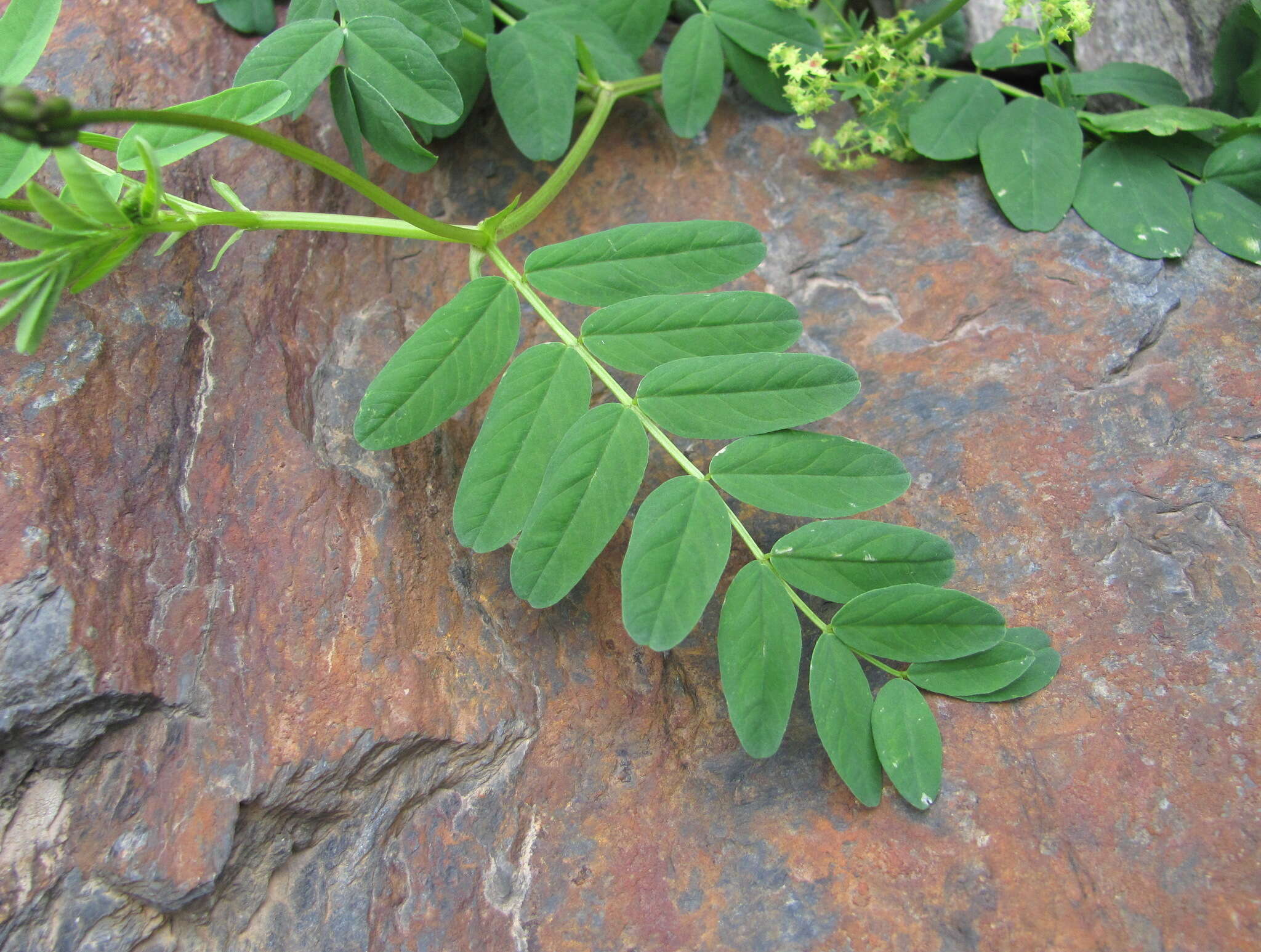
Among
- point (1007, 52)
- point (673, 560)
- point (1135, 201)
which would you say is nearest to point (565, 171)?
point (673, 560)

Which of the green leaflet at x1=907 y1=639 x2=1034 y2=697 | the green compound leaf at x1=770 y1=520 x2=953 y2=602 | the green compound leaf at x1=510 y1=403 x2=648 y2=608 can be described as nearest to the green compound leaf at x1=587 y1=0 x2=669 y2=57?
the green compound leaf at x1=510 y1=403 x2=648 y2=608

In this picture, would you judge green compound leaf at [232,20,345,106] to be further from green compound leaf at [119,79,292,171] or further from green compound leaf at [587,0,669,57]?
green compound leaf at [587,0,669,57]

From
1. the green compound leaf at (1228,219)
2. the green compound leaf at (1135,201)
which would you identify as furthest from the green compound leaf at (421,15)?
the green compound leaf at (1228,219)

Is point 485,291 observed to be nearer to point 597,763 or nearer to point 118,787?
point 597,763

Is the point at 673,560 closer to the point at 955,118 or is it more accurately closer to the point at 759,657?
the point at 759,657

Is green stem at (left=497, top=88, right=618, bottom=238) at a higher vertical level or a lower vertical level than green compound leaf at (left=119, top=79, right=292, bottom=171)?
lower

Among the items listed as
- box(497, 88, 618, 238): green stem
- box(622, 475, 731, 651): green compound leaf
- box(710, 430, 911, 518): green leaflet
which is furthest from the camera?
box(497, 88, 618, 238): green stem

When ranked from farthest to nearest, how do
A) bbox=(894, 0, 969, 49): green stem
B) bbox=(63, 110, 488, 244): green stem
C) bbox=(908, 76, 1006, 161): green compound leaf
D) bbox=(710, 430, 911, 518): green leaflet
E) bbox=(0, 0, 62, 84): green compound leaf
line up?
bbox=(908, 76, 1006, 161): green compound leaf < bbox=(894, 0, 969, 49): green stem < bbox=(0, 0, 62, 84): green compound leaf < bbox=(710, 430, 911, 518): green leaflet < bbox=(63, 110, 488, 244): green stem
